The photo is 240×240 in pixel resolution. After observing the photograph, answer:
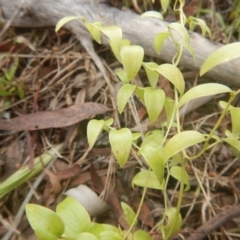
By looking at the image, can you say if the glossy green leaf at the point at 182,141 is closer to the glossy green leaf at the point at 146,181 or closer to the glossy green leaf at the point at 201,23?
the glossy green leaf at the point at 146,181

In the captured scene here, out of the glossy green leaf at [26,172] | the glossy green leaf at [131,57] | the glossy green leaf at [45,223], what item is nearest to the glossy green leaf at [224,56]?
the glossy green leaf at [131,57]

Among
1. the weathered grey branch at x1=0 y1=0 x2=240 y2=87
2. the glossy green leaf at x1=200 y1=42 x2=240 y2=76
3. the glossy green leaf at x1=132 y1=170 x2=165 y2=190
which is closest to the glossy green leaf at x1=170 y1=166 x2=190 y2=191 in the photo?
the glossy green leaf at x1=132 y1=170 x2=165 y2=190

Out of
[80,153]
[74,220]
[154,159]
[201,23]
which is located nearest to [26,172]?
[80,153]

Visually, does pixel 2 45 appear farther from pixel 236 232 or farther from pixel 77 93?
pixel 236 232

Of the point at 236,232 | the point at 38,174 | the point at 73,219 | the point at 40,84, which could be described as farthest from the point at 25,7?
the point at 236,232

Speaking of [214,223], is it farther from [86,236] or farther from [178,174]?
[86,236]

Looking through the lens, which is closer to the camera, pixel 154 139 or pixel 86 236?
pixel 86 236

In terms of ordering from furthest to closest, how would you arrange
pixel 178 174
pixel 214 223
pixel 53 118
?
pixel 53 118
pixel 214 223
pixel 178 174
